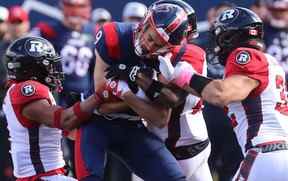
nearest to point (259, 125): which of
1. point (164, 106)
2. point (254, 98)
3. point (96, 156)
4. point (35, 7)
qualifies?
point (254, 98)

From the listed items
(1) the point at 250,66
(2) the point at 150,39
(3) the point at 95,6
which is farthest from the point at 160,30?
(3) the point at 95,6

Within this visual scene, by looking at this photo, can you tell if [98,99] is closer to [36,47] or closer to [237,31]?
[36,47]

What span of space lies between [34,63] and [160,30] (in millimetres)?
774

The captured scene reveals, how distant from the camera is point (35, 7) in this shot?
10.1 m

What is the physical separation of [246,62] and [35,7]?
5016 millimetres

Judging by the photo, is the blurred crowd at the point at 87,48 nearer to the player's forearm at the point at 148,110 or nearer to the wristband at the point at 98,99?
the player's forearm at the point at 148,110

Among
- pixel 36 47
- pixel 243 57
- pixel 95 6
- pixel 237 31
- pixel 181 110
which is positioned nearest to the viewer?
pixel 243 57

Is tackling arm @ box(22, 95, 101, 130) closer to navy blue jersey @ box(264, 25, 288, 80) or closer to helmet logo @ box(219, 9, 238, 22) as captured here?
helmet logo @ box(219, 9, 238, 22)

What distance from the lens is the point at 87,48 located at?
916cm

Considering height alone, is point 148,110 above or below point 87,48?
above

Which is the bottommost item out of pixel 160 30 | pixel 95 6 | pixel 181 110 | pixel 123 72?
pixel 95 6

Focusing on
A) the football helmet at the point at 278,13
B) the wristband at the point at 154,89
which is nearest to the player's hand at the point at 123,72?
the wristband at the point at 154,89

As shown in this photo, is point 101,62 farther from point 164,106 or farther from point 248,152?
point 248,152

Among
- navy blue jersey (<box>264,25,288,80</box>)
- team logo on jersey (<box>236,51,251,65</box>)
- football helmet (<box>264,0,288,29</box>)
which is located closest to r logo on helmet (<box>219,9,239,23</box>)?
team logo on jersey (<box>236,51,251,65</box>)
